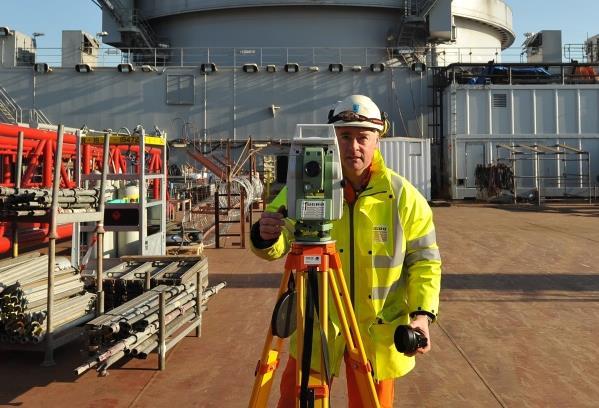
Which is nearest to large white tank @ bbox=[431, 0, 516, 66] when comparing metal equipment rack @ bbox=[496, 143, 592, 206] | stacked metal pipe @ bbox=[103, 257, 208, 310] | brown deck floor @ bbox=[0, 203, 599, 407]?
metal equipment rack @ bbox=[496, 143, 592, 206]

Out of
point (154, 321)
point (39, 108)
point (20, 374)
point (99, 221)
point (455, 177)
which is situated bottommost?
point (20, 374)

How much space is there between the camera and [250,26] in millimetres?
30953

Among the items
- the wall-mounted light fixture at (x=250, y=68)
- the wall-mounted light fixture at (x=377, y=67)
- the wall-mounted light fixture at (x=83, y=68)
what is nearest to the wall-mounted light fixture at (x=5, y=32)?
the wall-mounted light fixture at (x=83, y=68)

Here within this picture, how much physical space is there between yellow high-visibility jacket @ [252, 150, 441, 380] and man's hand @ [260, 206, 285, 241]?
0.49ft

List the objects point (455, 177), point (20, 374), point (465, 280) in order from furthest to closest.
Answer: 1. point (455, 177)
2. point (465, 280)
3. point (20, 374)

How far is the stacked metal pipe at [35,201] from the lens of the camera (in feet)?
17.3

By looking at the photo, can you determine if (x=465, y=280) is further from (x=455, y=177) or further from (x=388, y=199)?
(x=455, y=177)

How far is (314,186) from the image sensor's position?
2.47 m

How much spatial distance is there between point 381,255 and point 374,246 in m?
0.06

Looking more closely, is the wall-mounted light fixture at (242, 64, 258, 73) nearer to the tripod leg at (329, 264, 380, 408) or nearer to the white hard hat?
the white hard hat

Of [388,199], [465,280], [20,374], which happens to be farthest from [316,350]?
[465,280]

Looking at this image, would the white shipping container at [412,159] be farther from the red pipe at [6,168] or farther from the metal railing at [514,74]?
the red pipe at [6,168]

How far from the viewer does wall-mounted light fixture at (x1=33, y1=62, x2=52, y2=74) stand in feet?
94.5

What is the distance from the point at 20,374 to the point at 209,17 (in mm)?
29425
